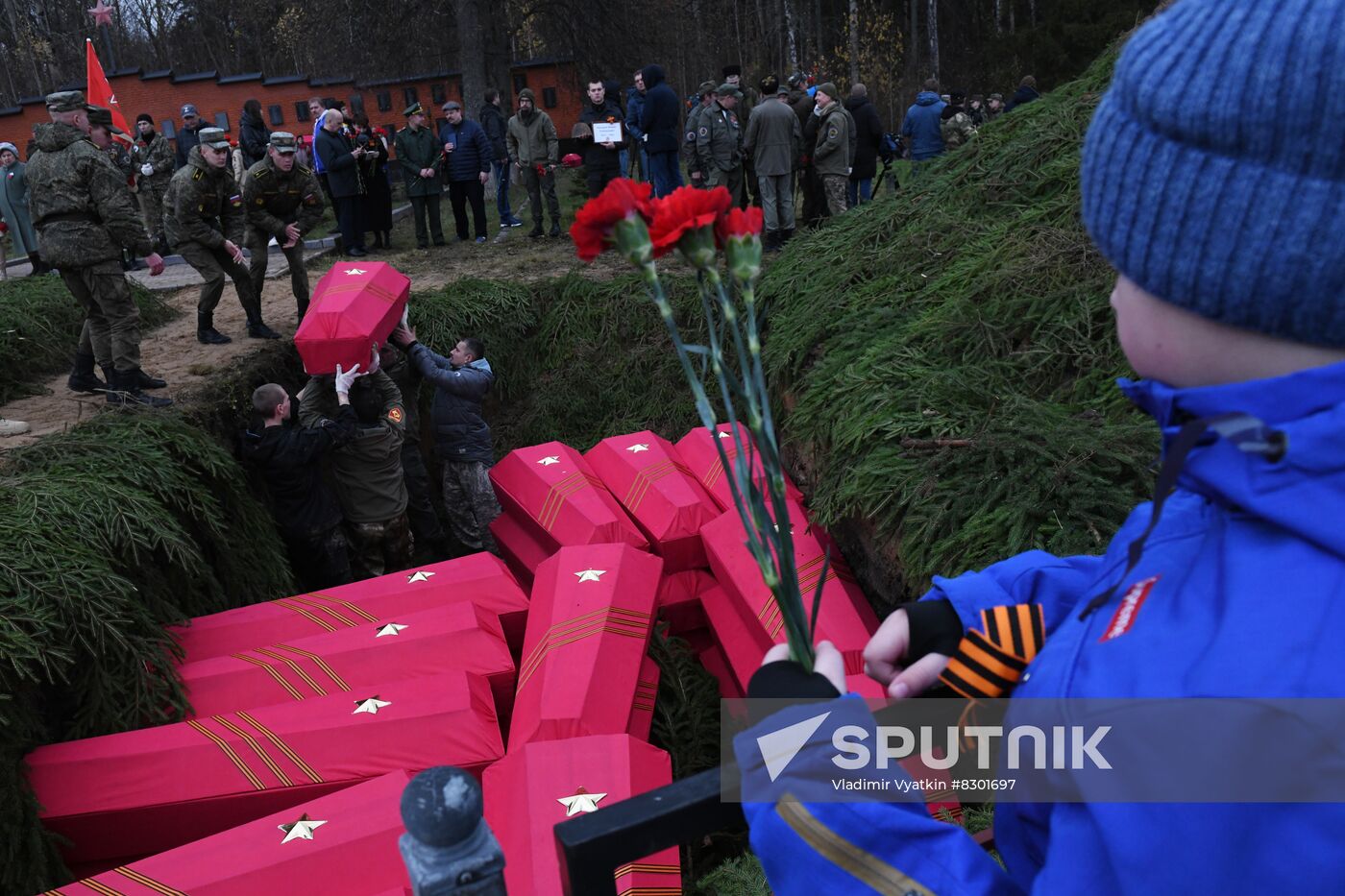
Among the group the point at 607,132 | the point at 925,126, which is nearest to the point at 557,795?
the point at 607,132

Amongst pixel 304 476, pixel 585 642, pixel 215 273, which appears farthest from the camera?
pixel 215 273

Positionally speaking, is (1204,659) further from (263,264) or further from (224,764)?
(263,264)

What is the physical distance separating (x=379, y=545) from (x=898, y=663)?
588 centimetres

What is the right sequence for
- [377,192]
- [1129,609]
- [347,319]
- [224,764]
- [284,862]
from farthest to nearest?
[377,192], [347,319], [224,764], [284,862], [1129,609]

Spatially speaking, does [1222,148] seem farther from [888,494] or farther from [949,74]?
[949,74]

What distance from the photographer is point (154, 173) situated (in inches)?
455

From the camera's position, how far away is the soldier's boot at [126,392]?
6.05 meters

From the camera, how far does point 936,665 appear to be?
120 cm

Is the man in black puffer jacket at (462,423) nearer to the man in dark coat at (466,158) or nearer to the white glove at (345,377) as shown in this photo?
the white glove at (345,377)

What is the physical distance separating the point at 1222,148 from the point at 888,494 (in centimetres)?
362

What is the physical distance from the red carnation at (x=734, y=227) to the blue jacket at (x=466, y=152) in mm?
10522

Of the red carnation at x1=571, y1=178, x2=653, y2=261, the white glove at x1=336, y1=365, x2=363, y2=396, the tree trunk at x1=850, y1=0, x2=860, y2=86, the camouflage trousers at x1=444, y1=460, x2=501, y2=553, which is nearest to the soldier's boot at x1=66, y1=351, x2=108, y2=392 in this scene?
the white glove at x1=336, y1=365, x2=363, y2=396

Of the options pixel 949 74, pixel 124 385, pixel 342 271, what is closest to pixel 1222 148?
pixel 342 271

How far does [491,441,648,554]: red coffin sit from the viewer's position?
5.38m
